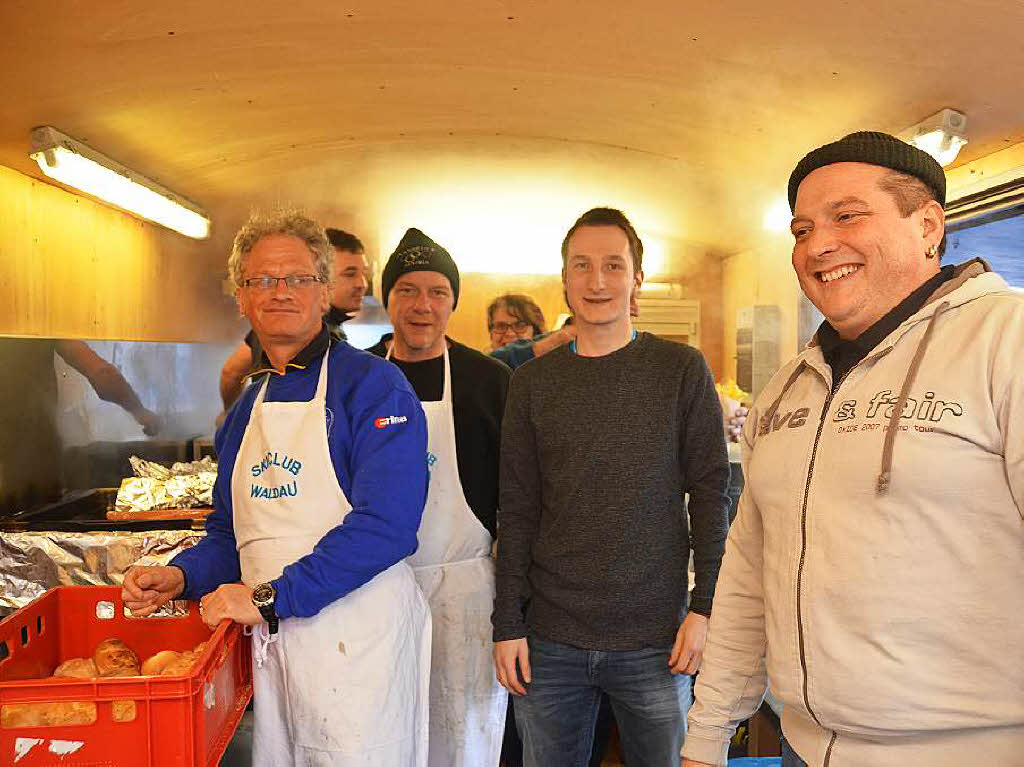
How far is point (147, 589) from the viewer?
1637 millimetres

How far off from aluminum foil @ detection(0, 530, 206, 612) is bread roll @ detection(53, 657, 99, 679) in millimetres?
1164

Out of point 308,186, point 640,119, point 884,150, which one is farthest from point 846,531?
point 308,186

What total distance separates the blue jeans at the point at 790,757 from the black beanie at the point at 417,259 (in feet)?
4.98

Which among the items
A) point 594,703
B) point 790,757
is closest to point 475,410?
point 594,703

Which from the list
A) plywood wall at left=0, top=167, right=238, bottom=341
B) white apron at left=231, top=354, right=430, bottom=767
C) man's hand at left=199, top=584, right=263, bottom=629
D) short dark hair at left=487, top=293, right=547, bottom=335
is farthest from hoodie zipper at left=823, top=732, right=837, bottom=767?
short dark hair at left=487, top=293, right=547, bottom=335

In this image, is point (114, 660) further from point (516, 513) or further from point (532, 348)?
point (532, 348)

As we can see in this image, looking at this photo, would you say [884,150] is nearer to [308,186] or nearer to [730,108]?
[730,108]

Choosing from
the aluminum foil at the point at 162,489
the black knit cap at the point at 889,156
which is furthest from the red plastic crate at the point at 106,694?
the black knit cap at the point at 889,156

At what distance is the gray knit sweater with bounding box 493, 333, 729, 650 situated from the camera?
5.78ft

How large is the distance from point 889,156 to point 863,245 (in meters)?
0.13

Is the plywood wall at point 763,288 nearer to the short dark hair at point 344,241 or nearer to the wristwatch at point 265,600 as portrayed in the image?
the short dark hair at point 344,241

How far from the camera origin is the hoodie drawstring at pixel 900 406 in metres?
1.07

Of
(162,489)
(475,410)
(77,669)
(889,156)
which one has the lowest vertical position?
(77,669)

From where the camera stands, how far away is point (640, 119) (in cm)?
283
